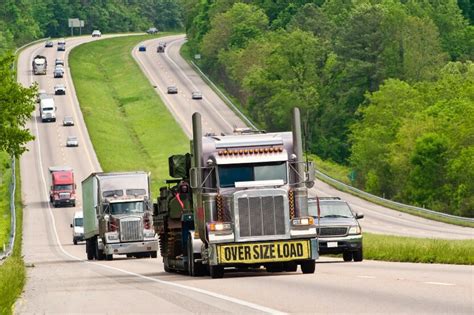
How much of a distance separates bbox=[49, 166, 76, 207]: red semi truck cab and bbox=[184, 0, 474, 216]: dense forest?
26.7 metres

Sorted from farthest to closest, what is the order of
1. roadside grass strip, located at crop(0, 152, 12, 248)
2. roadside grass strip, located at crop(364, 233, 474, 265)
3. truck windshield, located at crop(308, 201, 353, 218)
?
1. roadside grass strip, located at crop(0, 152, 12, 248)
2. truck windshield, located at crop(308, 201, 353, 218)
3. roadside grass strip, located at crop(364, 233, 474, 265)

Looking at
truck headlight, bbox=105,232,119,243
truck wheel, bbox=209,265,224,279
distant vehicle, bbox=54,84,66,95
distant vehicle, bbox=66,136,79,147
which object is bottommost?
truck wheel, bbox=209,265,224,279

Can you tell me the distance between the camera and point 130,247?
2196 inches

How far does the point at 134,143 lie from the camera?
461 feet

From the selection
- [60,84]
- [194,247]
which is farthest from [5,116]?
[60,84]

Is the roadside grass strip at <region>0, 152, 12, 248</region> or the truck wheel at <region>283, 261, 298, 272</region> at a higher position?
the roadside grass strip at <region>0, 152, 12, 248</region>

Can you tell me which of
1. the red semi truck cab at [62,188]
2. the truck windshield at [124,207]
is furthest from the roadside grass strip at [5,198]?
the truck windshield at [124,207]

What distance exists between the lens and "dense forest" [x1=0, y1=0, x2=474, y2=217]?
378 ft

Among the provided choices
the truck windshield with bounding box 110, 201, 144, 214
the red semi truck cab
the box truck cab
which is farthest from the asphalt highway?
the box truck cab

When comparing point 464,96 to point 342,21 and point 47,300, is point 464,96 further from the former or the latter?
point 47,300

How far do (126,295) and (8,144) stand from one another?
46.5 meters

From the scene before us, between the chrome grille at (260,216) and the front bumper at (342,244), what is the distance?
25.7 feet

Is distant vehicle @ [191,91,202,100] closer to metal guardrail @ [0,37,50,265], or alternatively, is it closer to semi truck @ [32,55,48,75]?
semi truck @ [32,55,48,75]

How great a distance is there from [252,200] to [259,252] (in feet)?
3.77
